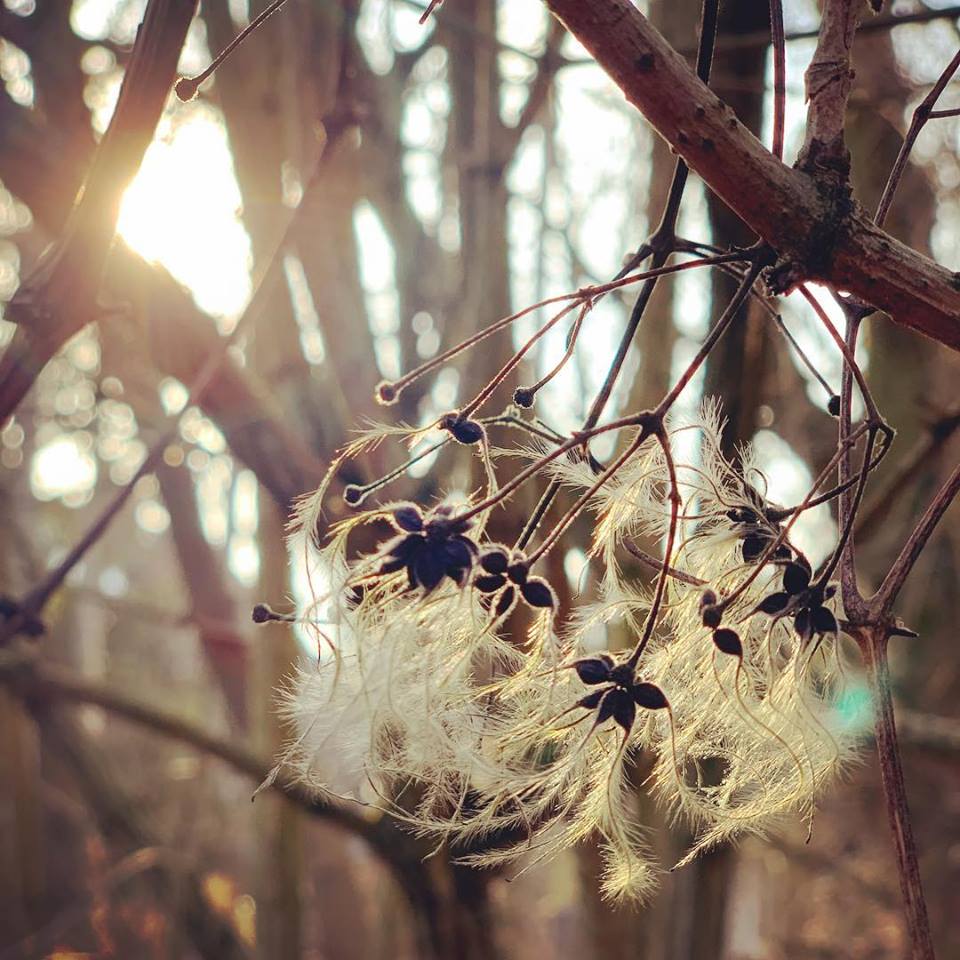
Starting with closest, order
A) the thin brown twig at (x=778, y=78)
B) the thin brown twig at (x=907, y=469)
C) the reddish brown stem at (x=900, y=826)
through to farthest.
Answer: the reddish brown stem at (x=900, y=826), the thin brown twig at (x=778, y=78), the thin brown twig at (x=907, y=469)

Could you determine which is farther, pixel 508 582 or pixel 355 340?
pixel 355 340

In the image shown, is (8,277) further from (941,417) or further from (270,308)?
(941,417)

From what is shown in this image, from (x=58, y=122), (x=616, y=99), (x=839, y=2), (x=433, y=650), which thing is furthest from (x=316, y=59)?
(x=433, y=650)

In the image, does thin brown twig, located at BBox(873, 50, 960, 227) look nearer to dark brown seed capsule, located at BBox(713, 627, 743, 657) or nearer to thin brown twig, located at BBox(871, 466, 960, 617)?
thin brown twig, located at BBox(871, 466, 960, 617)

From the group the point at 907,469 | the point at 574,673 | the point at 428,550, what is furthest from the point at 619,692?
the point at 907,469

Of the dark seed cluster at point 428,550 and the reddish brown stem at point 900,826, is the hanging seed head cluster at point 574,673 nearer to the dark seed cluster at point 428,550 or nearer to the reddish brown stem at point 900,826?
the dark seed cluster at point 428,550

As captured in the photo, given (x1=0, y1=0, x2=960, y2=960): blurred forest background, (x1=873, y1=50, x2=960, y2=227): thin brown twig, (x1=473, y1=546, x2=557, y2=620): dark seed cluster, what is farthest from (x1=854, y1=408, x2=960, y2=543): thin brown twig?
(x1=473, y1=546, x2=557, y2=620): dark seed cluster

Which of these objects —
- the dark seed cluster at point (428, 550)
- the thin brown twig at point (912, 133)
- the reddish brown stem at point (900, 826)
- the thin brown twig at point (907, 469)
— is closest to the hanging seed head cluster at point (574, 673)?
the dark seed cluster at point (428, 550)

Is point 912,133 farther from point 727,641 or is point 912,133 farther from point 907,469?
point 907,469
